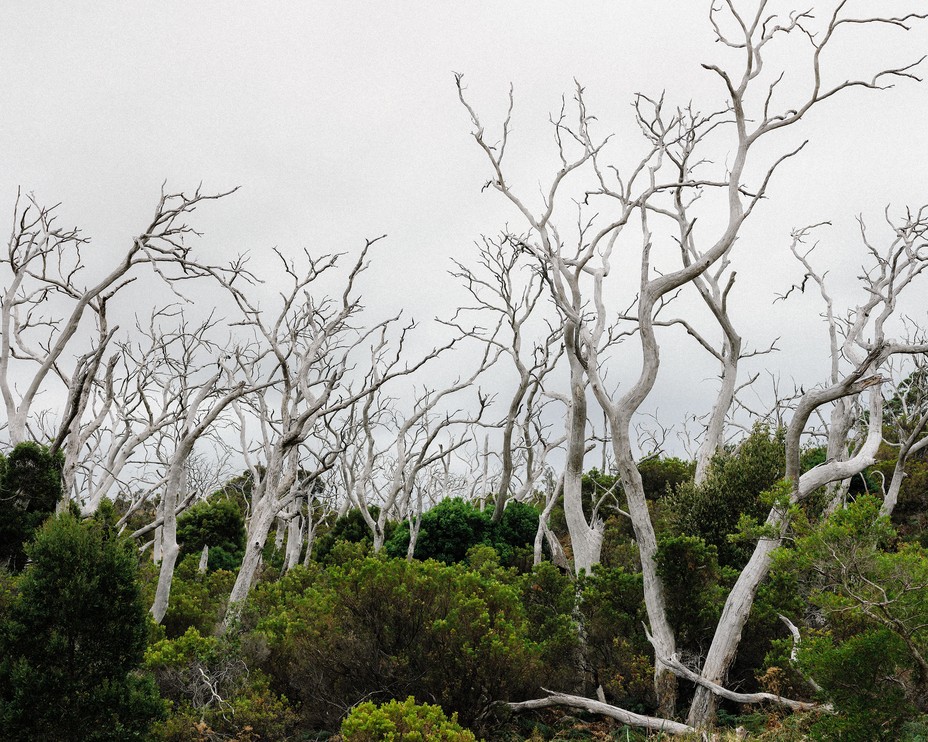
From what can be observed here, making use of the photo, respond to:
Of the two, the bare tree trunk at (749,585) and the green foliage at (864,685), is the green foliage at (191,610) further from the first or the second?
the green foliage at (864,685)

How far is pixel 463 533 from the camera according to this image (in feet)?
61.7

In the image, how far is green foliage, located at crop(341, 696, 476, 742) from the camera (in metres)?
7.34

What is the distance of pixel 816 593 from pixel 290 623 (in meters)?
6.39

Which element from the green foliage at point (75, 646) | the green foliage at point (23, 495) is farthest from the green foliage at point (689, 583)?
the green foliage at point (23, 495)

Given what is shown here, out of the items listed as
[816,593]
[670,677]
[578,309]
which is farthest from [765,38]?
[670,677]

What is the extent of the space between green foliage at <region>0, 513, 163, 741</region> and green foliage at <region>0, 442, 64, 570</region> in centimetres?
368

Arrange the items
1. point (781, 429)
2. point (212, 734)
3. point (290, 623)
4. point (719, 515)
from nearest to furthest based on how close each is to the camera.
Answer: point (212, 734), point (290, 623), point (719, 515), point (781, 429)

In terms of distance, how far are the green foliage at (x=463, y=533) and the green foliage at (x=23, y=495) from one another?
934 centimetres

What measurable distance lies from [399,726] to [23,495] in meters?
6.28

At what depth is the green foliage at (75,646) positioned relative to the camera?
6.91m

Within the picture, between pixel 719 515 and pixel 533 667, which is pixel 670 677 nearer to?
pixel 533 667

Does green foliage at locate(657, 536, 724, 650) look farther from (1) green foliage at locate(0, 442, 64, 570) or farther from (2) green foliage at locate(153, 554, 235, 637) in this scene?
(1) green foliage at locate(0, 442, 64, 570)

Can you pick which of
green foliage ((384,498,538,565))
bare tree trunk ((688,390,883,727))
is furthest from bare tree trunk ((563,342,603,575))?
green foliage ((384,498,538,565))

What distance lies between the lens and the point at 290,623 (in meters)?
10.4
